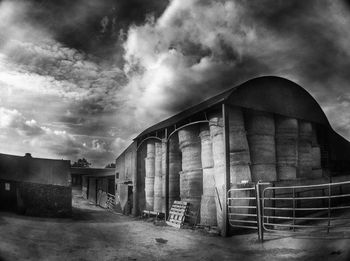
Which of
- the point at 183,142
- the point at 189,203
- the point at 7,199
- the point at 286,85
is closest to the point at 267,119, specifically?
the point at 286,85

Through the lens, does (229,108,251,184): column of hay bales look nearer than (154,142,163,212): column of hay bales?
Yes

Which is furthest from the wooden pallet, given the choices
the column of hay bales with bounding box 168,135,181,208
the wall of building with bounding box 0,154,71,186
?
the wall of building with bounding box 0,154,71,186

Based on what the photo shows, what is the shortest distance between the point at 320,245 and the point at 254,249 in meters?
1.64

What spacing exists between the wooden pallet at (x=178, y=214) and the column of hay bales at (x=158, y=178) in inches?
80.5

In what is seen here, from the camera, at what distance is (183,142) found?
12867 millimetres

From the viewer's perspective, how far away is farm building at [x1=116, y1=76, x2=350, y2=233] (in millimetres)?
10328

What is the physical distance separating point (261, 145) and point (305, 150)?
2587mm

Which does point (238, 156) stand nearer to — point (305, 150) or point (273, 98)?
point (273, 98)

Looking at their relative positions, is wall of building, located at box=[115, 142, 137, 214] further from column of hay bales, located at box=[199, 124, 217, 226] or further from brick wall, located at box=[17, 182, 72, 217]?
column of hay bales, located at box=[199, 124, 217, 226]

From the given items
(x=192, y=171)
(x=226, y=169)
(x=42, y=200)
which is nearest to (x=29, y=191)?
(x=42, y=200)

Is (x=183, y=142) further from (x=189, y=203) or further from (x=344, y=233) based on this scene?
(x=344, y=233)

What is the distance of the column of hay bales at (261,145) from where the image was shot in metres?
10.5

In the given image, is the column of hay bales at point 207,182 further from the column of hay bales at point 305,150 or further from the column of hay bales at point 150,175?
the column of hay bales at point 150,175

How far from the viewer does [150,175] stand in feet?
55.2
